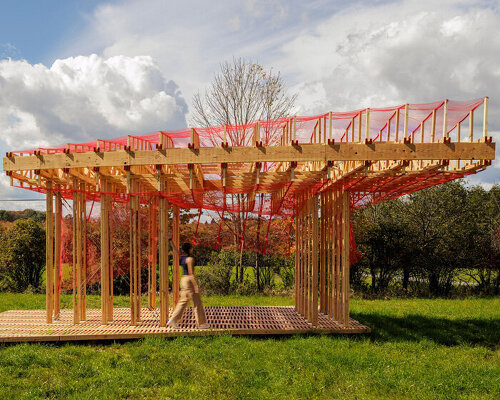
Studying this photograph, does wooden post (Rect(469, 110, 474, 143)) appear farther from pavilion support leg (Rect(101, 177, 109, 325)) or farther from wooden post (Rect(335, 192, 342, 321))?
pavilion support leg (Rect(101, 177, 109, 325))

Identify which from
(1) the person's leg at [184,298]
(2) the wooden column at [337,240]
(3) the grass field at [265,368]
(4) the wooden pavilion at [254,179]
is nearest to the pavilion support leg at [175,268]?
(4) the wooden pavilion at [254,179]

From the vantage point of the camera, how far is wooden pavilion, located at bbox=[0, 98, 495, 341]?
5.89m

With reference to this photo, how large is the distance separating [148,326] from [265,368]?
2.53 meters

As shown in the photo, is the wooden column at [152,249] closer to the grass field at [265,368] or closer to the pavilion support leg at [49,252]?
the pavilion support leg at [49,252]

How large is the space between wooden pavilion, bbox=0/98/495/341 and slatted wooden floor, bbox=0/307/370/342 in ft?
0.06

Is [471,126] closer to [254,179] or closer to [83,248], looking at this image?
[254,179]

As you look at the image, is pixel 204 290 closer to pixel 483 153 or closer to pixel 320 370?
pixel 320 370

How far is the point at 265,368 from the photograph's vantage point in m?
5.00

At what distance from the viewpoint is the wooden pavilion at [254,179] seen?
5.89 meters

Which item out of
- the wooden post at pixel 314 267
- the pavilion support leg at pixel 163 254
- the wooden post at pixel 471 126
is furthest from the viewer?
the wooden post at pixel 314 267

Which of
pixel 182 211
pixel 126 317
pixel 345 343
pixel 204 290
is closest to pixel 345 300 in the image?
pixel 345 343

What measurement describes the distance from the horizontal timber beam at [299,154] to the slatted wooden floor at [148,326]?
2716 millimetres

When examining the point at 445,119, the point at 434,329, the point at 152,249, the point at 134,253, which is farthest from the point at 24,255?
the point at 445,119

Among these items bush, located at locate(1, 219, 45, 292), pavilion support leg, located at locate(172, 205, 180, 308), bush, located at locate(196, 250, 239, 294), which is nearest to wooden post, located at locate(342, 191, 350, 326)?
pavilion support leg, located at locate(172, 205, 180, 308)
